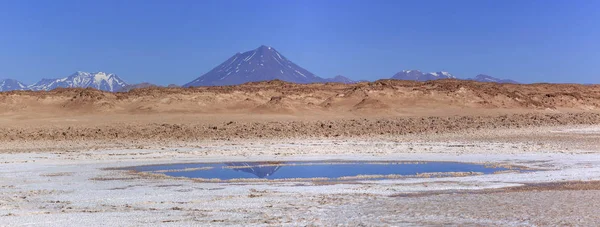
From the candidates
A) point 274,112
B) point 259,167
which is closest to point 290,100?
point 274,112

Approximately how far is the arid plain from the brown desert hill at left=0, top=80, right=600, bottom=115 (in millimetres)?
119

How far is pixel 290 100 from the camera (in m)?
40.9

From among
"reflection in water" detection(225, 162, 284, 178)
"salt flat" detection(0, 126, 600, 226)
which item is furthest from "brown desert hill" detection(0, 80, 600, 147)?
"salt flat" detection(0, 126, 600, 226)

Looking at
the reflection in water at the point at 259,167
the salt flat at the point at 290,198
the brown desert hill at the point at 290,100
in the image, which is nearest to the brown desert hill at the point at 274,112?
the brown desert hill at the point at 290,100

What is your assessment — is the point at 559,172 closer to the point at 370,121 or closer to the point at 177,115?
the point at 370,121

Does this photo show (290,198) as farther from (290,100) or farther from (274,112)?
(290,100)

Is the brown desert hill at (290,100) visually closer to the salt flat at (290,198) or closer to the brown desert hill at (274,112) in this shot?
the brown desert hill at (274,112)

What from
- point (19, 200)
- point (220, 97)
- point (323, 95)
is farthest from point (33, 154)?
point (323, 95)

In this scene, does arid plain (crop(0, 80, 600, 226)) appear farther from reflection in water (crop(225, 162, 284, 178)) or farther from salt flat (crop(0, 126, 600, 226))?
reflection in water (crop(225, 162, 284, 178))

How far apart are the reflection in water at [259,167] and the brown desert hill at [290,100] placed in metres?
17.9

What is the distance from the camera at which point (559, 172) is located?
16562mm

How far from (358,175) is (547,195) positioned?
4.83 meters

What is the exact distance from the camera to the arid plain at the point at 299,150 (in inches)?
452

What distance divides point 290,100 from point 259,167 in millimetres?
21857
